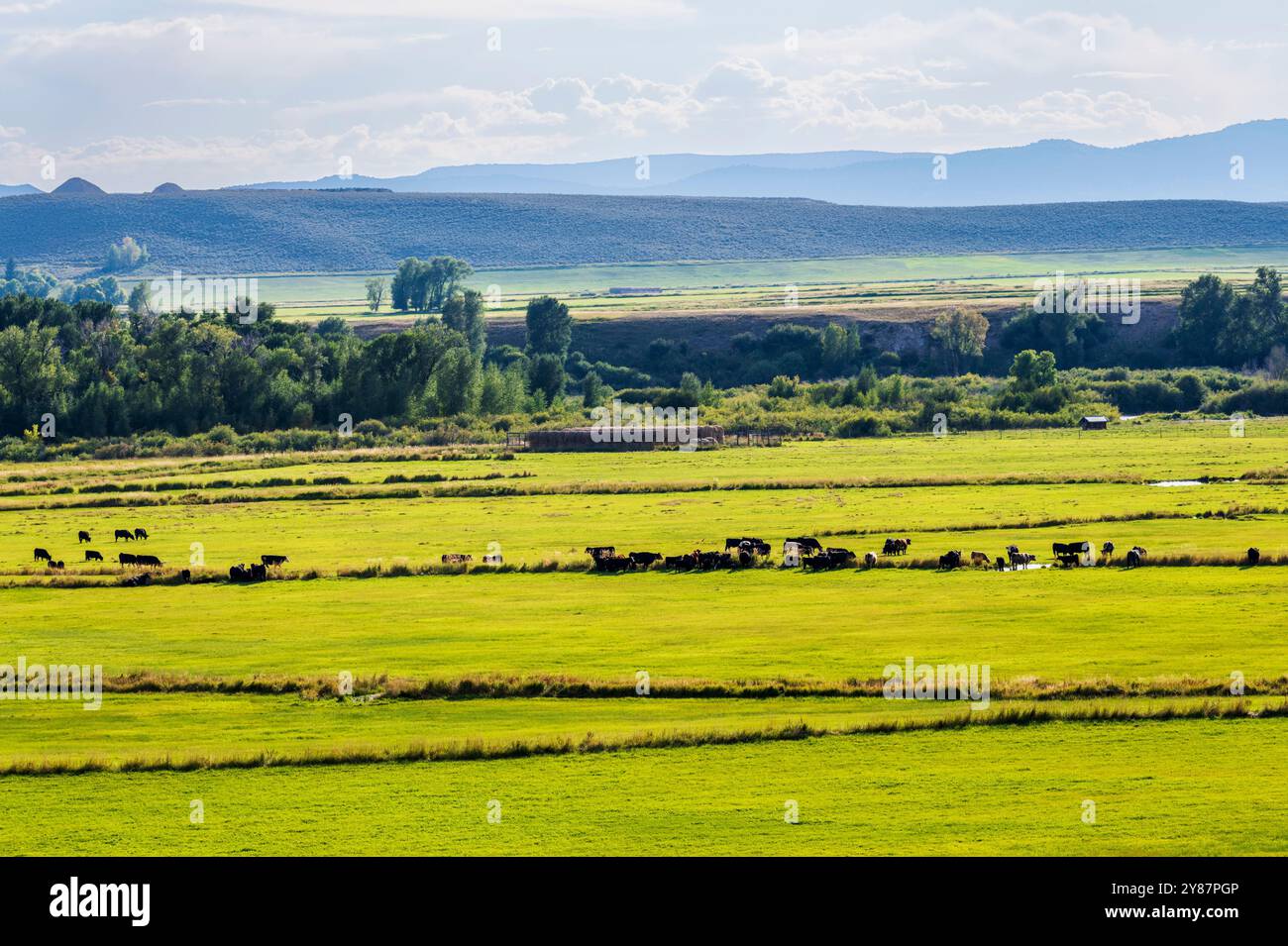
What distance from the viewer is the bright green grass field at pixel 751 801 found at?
980 inches

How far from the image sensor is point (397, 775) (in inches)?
1182

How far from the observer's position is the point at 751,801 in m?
27.4

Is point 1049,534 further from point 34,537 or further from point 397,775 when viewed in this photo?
point 34,537

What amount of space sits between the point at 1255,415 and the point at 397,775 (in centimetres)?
10756
